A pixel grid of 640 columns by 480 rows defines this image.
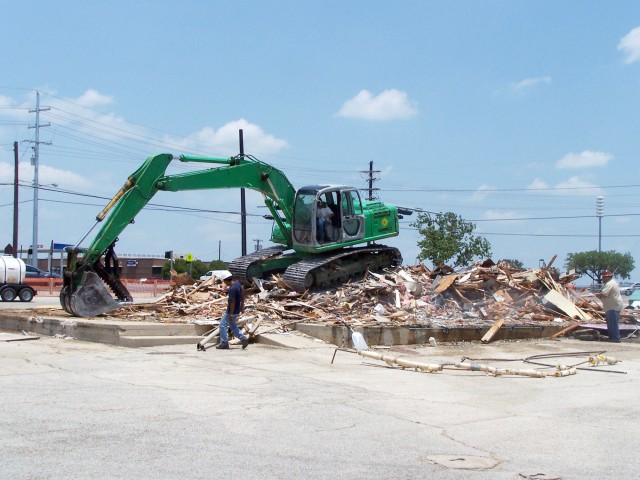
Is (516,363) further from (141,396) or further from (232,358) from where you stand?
(141,396)

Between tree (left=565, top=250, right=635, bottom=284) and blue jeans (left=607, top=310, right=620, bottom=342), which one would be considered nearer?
blue jeans (left=607, top=310, right=620, bottom=342)

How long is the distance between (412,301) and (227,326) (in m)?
6.50

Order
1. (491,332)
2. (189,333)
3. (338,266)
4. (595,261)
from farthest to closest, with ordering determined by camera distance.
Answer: (595,261), (338,266), (491,332), (189,333)

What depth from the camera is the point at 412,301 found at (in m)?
20.7

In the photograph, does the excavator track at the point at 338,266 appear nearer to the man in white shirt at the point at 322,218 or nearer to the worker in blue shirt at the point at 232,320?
the man in white shirt at the point at 322,218

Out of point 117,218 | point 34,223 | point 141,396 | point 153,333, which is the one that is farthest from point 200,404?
point 34,223

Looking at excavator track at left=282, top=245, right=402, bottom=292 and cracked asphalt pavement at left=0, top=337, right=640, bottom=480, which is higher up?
excavator track at left=282, top=245, right=402, bottom=292

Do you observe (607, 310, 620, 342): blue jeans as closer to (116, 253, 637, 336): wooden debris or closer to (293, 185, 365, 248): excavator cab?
(116, 253, 637, 336): wooden debris

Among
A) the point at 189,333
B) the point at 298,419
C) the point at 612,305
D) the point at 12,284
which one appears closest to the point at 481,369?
the point at 298,419

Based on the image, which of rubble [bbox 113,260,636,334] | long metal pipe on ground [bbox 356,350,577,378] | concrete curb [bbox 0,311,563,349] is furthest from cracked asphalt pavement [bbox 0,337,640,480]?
rubble [bbox 113,260,636,334]

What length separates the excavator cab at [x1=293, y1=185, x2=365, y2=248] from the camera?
21297 mm

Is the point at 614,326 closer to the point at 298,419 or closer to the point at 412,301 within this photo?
the point at 412,301

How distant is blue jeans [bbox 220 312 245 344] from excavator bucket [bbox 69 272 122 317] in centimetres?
454

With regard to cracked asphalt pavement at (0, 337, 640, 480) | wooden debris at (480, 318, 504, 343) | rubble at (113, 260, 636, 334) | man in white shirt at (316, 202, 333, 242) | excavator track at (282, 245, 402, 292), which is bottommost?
cracked asphalt pavement at (0, 337, 640, 480)
